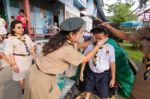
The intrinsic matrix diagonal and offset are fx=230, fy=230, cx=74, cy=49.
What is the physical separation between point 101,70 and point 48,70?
141 cm

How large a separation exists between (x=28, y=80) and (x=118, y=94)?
2536 mm

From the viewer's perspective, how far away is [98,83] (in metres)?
3.77

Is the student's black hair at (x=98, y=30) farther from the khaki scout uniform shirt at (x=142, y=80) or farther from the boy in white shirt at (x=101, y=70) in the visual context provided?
the khaki scout uniform shirt at (x=142, y=80)

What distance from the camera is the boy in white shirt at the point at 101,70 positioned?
142 inches

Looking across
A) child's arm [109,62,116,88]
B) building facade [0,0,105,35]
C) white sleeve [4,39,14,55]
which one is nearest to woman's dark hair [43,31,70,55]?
child's arm [109,62,116,88]

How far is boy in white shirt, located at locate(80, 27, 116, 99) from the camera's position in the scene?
3.61m

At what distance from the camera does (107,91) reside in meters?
3.82

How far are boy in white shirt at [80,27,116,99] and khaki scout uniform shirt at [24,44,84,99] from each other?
1.05m

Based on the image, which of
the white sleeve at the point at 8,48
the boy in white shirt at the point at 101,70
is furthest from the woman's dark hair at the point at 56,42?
the white sleeve at the point at 8,48

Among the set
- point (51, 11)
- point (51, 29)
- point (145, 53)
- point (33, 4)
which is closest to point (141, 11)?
point (145, 53)

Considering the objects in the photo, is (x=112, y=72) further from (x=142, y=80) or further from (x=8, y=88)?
(x=8, y=88)

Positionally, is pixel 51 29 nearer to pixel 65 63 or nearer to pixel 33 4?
pixel 33 4

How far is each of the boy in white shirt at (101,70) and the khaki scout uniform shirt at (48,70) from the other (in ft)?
3.45

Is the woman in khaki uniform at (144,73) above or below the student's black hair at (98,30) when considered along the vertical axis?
below
